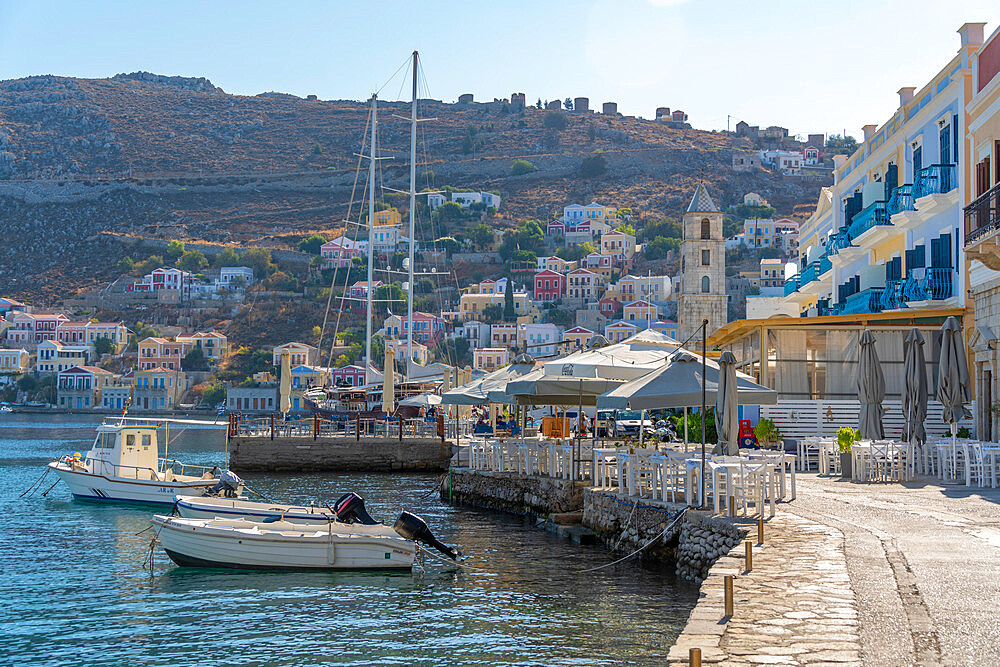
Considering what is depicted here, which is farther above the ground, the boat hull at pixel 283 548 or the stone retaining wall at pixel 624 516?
the stone retaining wall at pixel 624 516

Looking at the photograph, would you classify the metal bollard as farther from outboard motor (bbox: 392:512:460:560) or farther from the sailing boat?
the sailing boat

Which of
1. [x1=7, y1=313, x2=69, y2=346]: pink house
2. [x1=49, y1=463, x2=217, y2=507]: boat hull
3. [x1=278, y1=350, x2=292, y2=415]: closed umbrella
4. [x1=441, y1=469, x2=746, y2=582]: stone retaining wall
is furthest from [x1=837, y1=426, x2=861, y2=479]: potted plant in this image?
[x1=7, y1=313, x2=69, y2=346]: pink house

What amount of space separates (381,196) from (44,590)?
583ft

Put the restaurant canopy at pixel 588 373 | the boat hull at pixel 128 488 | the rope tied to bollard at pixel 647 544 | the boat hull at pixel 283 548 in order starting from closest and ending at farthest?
1. the rope tied to bollard at pixel 647 544
2. the boat hull at pixel 283 548
3. the restaurant canopy at pixel 588 373
4. the boat hull at pixel 128 488

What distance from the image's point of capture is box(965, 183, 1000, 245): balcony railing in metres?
15.8

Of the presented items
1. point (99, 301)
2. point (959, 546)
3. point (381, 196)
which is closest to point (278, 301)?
point (99, 301)

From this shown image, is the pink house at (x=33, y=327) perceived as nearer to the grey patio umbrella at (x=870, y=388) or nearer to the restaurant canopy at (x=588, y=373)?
the restaurant canopy at (x=588, y=373)

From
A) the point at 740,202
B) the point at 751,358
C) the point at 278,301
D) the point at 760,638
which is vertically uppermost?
the point at 740,202

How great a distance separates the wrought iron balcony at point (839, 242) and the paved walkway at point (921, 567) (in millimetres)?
15825

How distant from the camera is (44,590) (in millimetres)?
15430

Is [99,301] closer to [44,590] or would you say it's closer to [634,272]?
[634,272]

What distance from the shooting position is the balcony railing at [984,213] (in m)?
15.8

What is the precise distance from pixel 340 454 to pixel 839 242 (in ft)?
60.0

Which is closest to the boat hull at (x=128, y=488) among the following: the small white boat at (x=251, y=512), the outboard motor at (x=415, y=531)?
the small white boat at (x=251, y=512)
